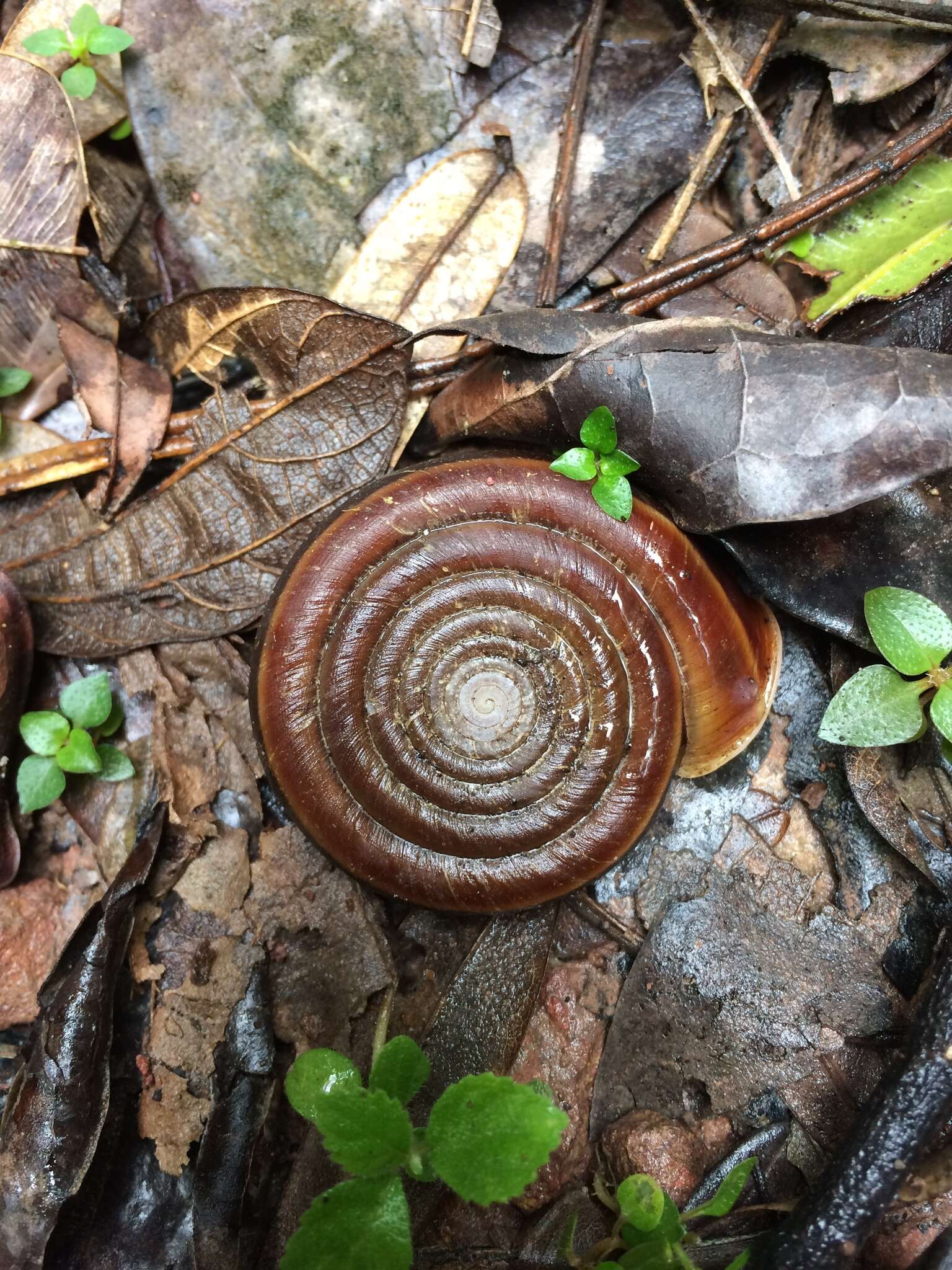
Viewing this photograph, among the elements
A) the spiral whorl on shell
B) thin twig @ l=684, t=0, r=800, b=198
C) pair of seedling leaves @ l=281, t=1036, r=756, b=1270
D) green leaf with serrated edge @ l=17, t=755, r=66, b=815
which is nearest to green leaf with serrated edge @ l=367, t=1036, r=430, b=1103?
pair of seedling leaves @ l=281, t=1036, r=756, b=1270

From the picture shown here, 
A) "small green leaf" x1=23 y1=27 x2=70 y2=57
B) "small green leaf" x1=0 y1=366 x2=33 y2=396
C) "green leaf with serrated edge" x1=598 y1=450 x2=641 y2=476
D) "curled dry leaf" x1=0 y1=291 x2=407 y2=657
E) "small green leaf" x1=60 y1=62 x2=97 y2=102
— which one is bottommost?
"green leaf with serrated edge" x1=598 y1=450 x2=641 y2=476

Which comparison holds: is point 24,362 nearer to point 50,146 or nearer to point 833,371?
point 50,146

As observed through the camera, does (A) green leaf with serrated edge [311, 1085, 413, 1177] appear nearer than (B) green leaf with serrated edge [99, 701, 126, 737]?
Yes

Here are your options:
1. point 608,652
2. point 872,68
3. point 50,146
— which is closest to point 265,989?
point 608,652

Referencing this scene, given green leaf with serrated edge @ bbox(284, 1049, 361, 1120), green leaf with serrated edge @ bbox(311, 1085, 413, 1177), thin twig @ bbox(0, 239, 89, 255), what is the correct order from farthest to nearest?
1. thin twig @ bbox(0, 239, 89, 255)
2. green leaf with serrated edge @ bbox(284, 1049, 361, 1120)
3. green leaf with serrated edge @ bbox(311, 1085, 413, 1177)

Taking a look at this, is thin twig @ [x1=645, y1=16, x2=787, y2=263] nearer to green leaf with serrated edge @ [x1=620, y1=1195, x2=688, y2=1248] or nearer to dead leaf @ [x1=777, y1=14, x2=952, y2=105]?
dead leaf @ [x1=777, y1=14, x2=952, y2=105]

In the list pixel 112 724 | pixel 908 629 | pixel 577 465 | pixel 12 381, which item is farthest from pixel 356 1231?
pixel 12 381

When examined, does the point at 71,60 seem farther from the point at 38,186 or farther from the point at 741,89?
the point at 741,89
